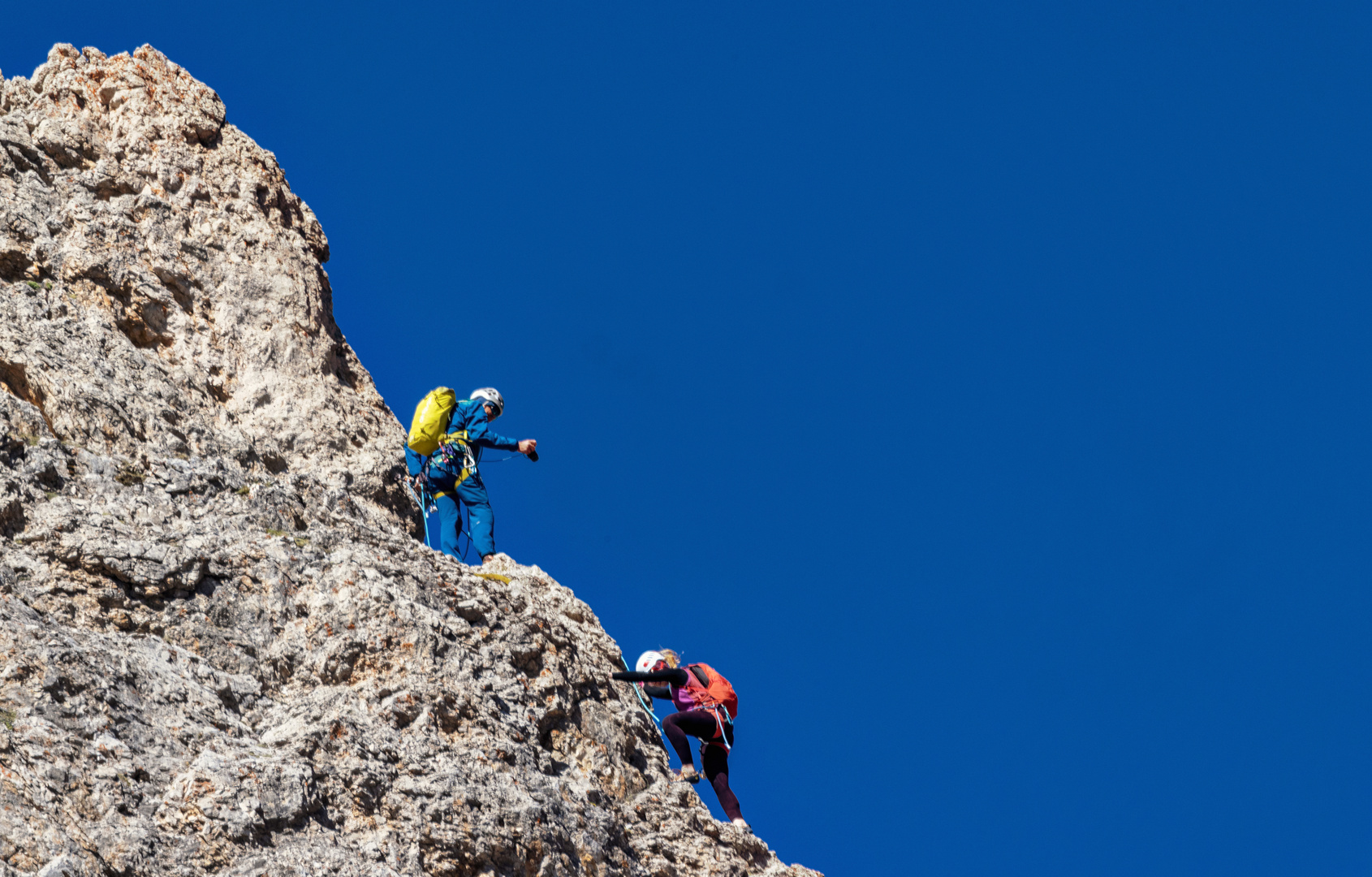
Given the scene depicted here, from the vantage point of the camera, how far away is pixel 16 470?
11.8 meters

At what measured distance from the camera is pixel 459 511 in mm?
18172

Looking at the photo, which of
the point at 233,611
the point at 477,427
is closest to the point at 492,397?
the point at 477,427

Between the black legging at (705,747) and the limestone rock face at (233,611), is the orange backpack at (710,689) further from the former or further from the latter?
the limestone rock face at (233,611)

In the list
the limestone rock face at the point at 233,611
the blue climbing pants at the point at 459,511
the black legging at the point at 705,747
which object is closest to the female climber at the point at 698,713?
the black legging at the point at 705,747

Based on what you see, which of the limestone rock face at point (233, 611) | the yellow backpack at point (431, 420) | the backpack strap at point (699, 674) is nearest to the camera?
the limestone rock face at point (233, 611)

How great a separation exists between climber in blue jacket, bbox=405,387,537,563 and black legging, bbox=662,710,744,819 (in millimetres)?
3757

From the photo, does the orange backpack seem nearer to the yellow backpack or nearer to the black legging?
the black legging

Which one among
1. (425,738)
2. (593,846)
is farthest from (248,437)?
(593,846)

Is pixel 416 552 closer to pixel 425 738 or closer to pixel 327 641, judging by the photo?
pixel 327 641

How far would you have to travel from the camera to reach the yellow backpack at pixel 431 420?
1781 centimetres

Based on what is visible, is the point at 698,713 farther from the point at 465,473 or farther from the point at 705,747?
the point at 465,473

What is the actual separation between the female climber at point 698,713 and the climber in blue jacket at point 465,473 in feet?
10.5

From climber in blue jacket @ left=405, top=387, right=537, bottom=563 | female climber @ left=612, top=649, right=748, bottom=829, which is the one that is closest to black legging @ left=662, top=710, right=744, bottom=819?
female climber @ left=612, top=649, right=748, bottom=829

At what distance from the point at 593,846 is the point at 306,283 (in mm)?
9851
